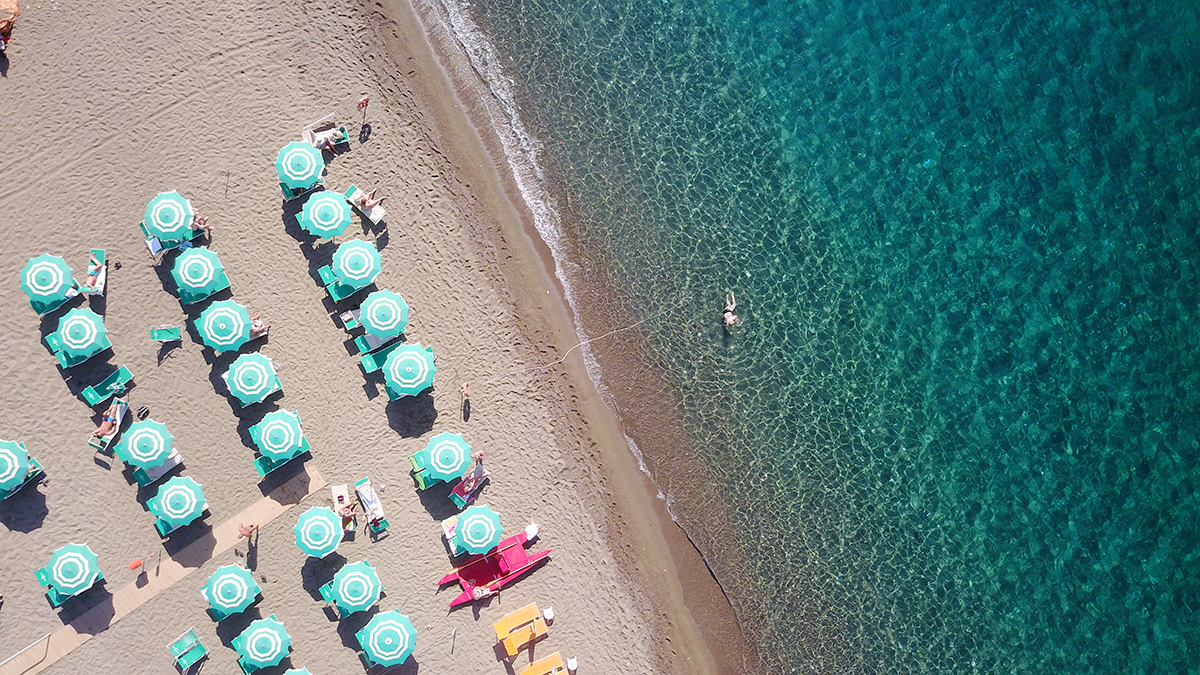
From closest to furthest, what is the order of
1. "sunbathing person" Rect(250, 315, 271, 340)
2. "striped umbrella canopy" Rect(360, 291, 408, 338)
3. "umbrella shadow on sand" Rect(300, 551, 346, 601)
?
"striped umbrella canopy" Rect(360, 291, 408, 338)
"sunbathing person" Rect(250, 315, 271, 340)
"umbrella shadow on sand" Rect(300, 551, 346, 601)

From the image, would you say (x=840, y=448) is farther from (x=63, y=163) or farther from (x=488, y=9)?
(x=63, y=163)

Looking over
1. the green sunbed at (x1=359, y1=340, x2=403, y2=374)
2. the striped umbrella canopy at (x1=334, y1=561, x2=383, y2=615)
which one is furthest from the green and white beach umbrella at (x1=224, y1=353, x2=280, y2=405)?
the striped umbrella canopy at (x1=334, y1=561, x2=383, y2=615)

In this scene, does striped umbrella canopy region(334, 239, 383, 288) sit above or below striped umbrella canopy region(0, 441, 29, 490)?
above

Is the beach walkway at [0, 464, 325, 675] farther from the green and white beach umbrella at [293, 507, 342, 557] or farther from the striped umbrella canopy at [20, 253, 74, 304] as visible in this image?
the striped umbrella canopy at [20, 253, 74, 304]

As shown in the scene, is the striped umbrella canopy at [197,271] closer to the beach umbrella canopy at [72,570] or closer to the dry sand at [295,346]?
the dry sand at [295,346]

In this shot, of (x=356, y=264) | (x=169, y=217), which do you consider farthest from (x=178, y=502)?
(x=356, y=264)

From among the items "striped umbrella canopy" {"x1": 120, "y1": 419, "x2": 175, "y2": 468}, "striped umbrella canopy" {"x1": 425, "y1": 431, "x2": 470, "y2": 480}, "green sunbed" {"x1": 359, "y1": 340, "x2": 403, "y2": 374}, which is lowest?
"striped umbrella canopy" {"x1": 425, "y1": 431, "x2": 470, "y2": 480}

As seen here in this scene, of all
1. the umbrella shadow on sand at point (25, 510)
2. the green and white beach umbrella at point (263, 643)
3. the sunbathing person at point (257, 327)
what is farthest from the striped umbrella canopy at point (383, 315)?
the umbrella shadow on sand at point (25, 510)
